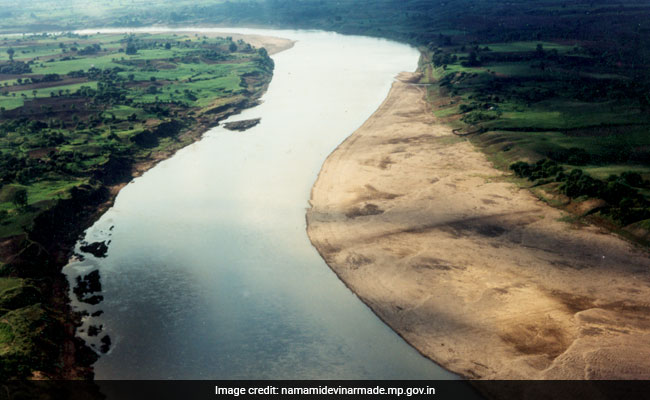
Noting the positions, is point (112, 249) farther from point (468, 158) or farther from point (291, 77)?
point (291, 77)

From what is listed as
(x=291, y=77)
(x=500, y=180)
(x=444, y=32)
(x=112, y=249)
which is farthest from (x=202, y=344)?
(x=444, y=32)

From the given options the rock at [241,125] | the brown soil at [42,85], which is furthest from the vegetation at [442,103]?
the rock at [241,125]

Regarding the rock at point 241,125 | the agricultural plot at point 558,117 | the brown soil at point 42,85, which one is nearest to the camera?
the agricultural plot at point 558,117

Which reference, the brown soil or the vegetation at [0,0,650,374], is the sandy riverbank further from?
the brown soil
